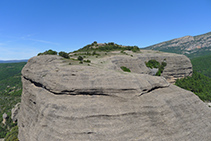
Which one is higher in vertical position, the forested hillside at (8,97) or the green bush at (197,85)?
the green bush at (197,85)

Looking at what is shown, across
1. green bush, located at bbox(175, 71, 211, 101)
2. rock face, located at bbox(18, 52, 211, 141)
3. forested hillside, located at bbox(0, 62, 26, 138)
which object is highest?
rock face, located at bbox(18, 52, 211, 141)

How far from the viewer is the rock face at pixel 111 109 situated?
1675 centimetres

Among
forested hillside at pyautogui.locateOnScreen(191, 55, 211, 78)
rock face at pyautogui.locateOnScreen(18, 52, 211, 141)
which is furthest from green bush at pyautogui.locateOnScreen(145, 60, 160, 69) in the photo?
forested hillside at pyautogui.locateOnScreen(191, 55, 211, 78)

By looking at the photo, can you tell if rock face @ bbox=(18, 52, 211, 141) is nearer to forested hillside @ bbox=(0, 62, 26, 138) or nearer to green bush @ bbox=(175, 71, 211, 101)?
green bush @ bbox=(175, 71, 211, 101)

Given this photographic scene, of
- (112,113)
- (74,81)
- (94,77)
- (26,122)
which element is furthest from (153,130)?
(26,122)

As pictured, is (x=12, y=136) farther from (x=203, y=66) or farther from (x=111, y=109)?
(x=203, y=66)

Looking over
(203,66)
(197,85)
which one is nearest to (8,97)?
(197,85)

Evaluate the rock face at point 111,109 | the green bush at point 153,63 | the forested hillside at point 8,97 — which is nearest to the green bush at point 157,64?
the green bush at point 153,63

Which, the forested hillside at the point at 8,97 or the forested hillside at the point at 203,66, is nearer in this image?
the forested hillside at the point at 8,97

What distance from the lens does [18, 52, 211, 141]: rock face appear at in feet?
55.0

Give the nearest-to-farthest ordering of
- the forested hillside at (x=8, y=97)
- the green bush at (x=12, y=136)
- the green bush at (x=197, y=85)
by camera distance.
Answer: the green bush at (x=12, y=136), the green bush at (x=197, y=85), the forested hillside at (x=8, y=97)

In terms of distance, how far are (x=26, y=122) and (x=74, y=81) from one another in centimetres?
1680

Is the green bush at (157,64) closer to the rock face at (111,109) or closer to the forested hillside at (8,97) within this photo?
the rock face at (111,109)

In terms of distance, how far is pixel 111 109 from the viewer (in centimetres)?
1794
